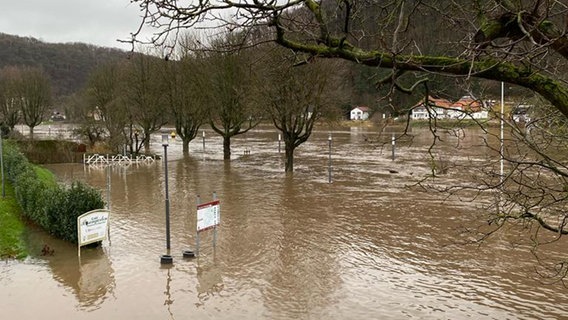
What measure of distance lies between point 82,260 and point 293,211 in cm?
706

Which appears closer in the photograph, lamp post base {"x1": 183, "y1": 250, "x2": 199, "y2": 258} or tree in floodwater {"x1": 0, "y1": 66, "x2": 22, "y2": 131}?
lamp post base {"x1": 183, "y1": 250, "x2": 199, "y2": 258}

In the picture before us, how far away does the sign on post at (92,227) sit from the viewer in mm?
10734

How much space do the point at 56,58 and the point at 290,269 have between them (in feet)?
269

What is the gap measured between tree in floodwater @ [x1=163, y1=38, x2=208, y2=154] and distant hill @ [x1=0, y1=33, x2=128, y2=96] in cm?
4704

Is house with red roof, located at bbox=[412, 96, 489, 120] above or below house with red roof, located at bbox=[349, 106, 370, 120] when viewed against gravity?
below

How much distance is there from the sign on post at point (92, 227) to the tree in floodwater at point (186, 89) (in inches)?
866

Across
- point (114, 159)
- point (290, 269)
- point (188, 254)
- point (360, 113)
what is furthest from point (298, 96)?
point (360, 113)

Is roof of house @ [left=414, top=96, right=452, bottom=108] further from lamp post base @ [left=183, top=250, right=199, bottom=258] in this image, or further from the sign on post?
the sign on post

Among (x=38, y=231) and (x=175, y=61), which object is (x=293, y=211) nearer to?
(x=38, y=231)

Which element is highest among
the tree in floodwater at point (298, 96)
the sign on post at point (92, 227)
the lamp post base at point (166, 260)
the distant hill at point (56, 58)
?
the distant hill at point (56, 58)

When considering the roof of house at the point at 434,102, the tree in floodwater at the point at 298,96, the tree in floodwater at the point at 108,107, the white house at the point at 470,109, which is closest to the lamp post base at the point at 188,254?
the roof of house at the point at 434,102

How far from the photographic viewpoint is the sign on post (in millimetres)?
10734

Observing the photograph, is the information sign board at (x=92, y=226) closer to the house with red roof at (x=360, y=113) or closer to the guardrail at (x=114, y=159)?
the guardrail at (x=114, y=159)

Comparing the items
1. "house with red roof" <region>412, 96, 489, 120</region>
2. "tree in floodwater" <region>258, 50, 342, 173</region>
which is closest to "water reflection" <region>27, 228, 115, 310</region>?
"house with red roof" <region>412, 96, 489, 120</region>
